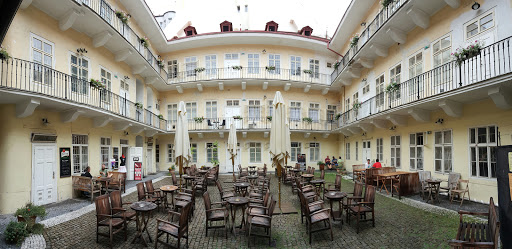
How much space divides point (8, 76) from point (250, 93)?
16.1 m

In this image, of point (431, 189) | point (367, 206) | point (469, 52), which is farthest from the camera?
point (431, 189)

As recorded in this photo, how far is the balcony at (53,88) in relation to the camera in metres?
7.93

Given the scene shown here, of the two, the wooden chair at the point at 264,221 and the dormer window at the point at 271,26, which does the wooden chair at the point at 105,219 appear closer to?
the wooden chair at the point at 264,221

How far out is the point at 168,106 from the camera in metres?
22.7

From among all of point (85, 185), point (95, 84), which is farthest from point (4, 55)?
point (85, 185)

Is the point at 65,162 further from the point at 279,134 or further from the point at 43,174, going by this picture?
the point at 279,134

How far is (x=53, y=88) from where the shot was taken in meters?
9.75

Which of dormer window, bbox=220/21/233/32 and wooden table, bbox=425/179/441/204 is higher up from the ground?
dormer window, bbox=220/21/233/32

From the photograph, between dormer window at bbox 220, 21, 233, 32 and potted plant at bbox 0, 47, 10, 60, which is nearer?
potted plant at bbox 0, 47, 10, 60

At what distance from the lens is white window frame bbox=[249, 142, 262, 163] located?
862 inches

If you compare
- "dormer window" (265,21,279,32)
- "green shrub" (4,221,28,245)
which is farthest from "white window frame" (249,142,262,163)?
"green shrub" (4,221,28,245)

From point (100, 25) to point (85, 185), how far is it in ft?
25.0

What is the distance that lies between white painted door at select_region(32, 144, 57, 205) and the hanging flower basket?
16263mm

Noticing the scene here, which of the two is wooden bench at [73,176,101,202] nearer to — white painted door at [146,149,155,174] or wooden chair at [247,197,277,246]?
wooden chair at [247,197,277,246]
